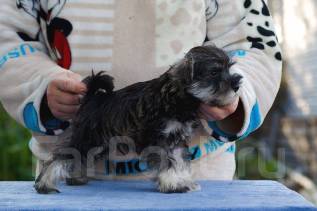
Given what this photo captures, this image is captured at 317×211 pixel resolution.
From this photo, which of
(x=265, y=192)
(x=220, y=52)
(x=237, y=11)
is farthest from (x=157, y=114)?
(x=237, y=11)

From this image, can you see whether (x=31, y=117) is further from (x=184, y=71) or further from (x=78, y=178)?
(x=184, y=71)

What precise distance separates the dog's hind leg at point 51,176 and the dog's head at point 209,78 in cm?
55

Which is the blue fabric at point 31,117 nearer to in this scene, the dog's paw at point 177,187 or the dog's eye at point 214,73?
the dog's paw at point 177,187

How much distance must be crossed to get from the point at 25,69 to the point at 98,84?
0.44m

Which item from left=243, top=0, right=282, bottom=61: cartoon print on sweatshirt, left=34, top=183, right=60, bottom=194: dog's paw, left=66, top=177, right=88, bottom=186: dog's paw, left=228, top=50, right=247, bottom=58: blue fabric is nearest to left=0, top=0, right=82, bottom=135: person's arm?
left=66, top=177, right=88, bottom=186: dog's paw

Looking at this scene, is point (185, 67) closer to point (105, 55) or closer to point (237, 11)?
point (105, 55)

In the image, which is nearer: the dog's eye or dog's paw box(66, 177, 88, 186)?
the dog's eye

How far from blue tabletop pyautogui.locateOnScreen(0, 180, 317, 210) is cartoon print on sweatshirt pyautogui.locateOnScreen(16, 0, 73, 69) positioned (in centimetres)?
60

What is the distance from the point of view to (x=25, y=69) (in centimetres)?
258

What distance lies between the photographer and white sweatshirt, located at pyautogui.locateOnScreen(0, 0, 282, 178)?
100 inches

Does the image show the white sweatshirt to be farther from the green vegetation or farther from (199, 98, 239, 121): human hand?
the green vegetation

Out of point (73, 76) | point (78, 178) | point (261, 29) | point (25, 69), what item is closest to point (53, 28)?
point (25, 69)

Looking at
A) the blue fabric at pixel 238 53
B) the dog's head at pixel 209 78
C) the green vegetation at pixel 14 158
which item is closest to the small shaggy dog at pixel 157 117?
the dog's head at pixel 209 78

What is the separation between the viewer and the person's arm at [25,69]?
247 cm
